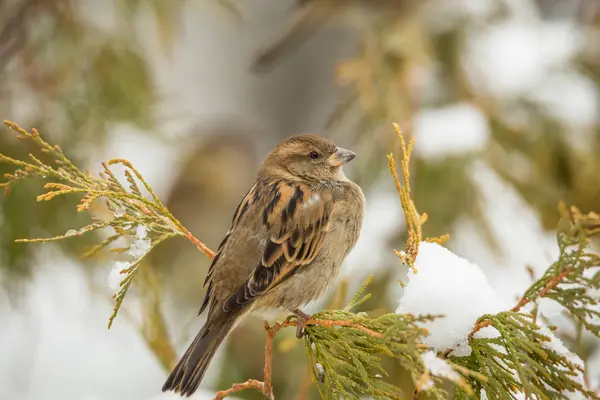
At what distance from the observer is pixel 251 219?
2438 mm

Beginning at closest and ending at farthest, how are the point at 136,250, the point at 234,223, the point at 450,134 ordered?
the point at 136,250
the point at 234,223
the point at 450,134

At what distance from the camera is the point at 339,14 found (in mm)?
4363

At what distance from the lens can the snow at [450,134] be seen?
153 inches

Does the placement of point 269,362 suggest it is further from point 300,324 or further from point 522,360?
point 522,360

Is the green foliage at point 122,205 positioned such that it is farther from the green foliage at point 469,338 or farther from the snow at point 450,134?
the snow at point 450,134

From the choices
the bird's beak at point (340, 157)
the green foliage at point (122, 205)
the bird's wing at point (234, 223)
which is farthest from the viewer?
the bird's beak at point (340, 157)

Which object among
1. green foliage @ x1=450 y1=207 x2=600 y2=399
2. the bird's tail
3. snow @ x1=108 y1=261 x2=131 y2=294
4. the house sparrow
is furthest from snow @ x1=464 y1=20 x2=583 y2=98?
snow @ x1=108 y1=261 x2=131 y2=294

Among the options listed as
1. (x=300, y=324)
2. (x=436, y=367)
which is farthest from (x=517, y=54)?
(x=436, y=367)

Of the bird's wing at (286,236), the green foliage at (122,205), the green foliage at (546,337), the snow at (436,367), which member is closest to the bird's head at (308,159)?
the bird's wing at (286,236)

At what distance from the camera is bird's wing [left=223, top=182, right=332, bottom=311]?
2297 mm

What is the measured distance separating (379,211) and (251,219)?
187cm

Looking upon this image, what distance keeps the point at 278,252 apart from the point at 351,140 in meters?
2.10

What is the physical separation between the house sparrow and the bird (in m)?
1.90

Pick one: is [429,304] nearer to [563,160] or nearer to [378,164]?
[378,164]
